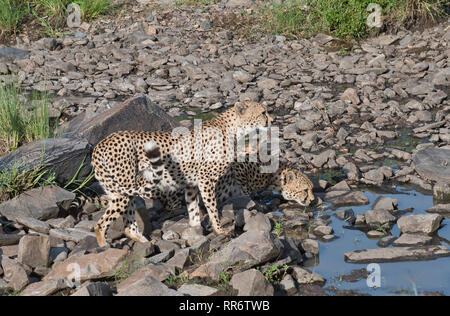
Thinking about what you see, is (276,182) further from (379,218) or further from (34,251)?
(34,251)

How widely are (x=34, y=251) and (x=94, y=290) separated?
1.02 meters

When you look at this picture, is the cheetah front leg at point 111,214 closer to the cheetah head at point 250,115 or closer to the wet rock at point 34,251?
the wet rock at point 34,251

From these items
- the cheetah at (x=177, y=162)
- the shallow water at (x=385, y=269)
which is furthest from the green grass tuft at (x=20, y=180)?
the shallow water at (x=385, y=269)

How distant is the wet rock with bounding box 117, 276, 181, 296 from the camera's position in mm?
4796

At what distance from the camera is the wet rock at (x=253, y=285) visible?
15.9 feet

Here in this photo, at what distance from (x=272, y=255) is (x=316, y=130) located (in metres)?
4.08

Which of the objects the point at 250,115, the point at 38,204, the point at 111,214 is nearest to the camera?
the point at 111,214

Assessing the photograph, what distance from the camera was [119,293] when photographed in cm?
485

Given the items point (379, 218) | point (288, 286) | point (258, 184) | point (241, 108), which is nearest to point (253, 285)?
point (288, 286)

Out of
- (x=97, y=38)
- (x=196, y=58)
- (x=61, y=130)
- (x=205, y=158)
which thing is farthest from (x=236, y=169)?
(x=97, y=38)

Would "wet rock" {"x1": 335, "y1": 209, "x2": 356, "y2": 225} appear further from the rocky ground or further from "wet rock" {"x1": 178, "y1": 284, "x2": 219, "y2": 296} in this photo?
"wet rock" {"x1": 178, "y1": 284, "x2": 219, "y2": 296}

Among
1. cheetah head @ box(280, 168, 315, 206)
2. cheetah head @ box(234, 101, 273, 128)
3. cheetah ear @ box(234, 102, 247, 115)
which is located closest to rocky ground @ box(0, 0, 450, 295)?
cheetah head @ box(280, 168, 315, 206)

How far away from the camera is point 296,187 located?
284 inches
